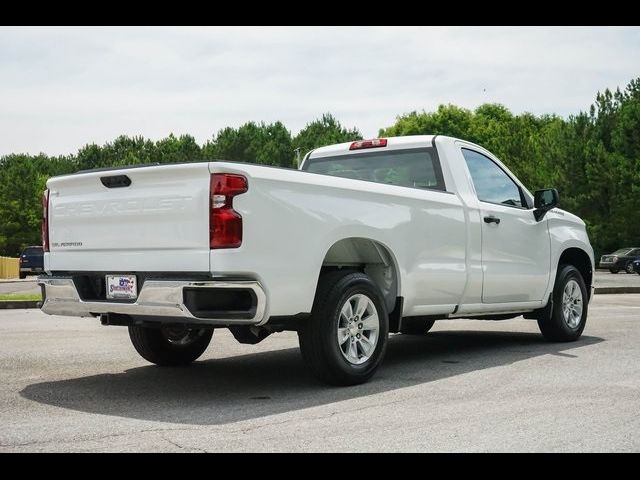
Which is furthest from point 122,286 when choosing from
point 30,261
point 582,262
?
point 30,261

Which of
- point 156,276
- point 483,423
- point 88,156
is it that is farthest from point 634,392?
point 88,156

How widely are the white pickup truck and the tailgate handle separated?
1cm

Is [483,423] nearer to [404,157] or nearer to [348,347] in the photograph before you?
[348,347]

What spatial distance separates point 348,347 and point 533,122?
76.8 meters

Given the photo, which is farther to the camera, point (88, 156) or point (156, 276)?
point (88, 156)

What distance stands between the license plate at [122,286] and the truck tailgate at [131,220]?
0.21 feet

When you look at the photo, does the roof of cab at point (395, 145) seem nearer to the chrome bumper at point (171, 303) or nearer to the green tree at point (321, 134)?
the chrome bumper at point (171, 303)

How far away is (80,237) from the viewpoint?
6.49 meters

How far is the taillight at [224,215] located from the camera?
5715mm

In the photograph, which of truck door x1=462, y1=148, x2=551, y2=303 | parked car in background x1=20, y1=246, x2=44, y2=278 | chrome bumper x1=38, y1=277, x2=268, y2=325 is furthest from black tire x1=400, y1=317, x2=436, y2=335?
parked car in background x1=20, y1=246, x2=44, y2=278

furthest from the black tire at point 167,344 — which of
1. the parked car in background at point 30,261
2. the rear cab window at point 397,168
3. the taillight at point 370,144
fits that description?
the parked car in background at point 30,261

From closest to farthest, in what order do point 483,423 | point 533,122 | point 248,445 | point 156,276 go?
1. point 248,445
2. point 483,423
3. point 156,276
4. point 533,122

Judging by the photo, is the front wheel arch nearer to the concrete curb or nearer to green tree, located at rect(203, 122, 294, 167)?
the concrete curb

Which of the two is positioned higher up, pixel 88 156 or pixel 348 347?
pixel 88 156
